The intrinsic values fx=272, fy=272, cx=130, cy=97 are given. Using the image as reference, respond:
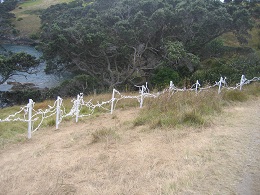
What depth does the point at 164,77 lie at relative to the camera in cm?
1725

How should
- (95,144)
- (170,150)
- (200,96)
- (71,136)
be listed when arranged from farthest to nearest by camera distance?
(200,96) < (71,136) < (95,144) < (170,150)

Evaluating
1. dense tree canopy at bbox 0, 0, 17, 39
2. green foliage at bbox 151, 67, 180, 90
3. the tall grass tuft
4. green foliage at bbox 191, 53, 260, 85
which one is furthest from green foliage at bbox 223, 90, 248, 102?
dense tree canopy at bbox 0, 0, 17, 39

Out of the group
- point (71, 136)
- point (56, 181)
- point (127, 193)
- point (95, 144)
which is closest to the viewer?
point (127, 193)

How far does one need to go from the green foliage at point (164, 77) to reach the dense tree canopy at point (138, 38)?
2.78 ft

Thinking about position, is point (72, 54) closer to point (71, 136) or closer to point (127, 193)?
point (71, 136)

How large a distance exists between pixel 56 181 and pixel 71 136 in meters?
2.41

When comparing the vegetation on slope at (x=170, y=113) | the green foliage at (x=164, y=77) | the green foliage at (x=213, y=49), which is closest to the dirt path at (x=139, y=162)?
the vegetation on slope at (x=170, y=113)

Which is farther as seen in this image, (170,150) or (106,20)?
(106,20)

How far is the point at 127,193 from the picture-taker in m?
3.47

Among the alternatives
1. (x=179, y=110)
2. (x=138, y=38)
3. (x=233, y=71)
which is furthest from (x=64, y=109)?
(x=233, y=71)

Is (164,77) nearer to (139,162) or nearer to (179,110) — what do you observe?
(179,110)

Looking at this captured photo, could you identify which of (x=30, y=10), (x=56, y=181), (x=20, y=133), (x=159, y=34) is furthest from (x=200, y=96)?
(x=30, y=10)

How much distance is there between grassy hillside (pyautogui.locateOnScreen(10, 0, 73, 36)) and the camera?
53362 millimetres

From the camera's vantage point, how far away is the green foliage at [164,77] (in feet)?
55.6
